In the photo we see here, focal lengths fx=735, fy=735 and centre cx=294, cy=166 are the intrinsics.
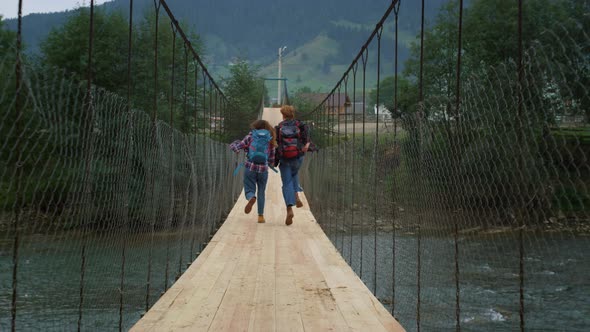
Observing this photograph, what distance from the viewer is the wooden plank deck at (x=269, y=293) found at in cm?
268

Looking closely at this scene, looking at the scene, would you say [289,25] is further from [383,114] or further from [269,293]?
[269,293]

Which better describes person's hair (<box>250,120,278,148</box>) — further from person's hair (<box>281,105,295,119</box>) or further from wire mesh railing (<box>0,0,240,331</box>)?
wire mesh railing (<box>0,0,240,331</box>)

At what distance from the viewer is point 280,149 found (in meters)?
5.97

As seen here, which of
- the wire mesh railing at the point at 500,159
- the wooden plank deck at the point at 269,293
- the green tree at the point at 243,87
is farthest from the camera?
the green tree at the point at 243,87

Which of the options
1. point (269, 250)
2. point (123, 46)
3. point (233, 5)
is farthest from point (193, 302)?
point (233, 5)

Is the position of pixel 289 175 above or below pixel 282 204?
above

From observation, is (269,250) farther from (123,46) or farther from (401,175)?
(123,46)

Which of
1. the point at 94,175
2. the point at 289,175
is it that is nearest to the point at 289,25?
the point at 289,175

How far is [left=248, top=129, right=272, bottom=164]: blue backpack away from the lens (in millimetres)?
6008

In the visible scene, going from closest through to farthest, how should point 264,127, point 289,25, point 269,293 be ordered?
point 269,293, point 264,127, point 289,25

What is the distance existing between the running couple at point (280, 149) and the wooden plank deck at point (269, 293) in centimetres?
93

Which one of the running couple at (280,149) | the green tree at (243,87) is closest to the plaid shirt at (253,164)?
the running couple at (280,149)

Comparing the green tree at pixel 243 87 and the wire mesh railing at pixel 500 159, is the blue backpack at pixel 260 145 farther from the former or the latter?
the green tree at pixel 243 87

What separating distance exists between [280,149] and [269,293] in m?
2.76
